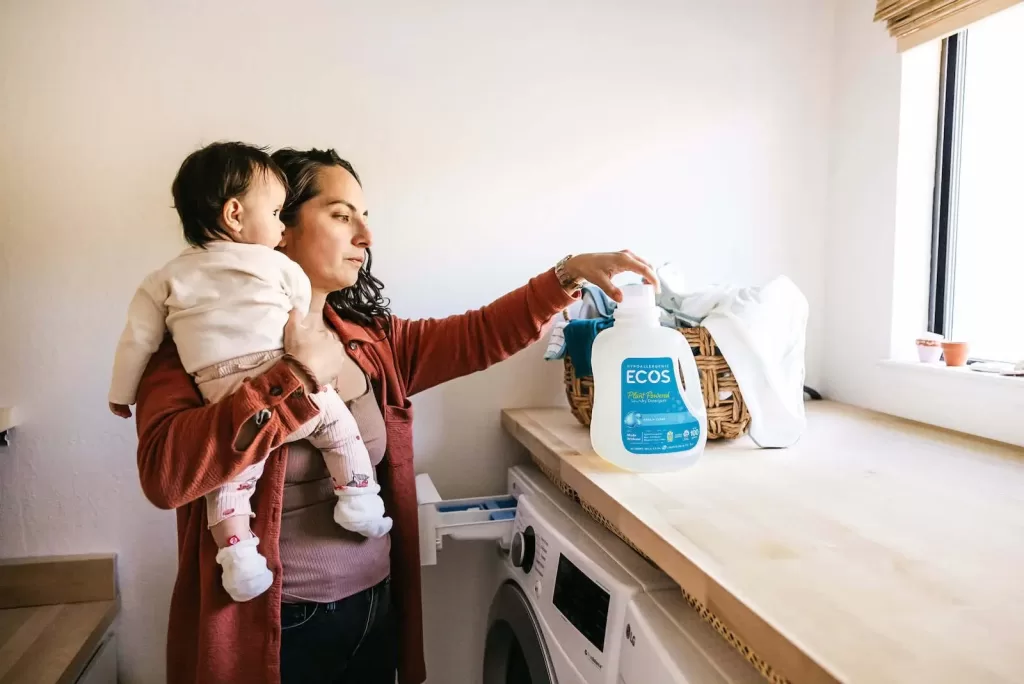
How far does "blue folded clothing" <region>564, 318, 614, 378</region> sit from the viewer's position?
113 centimetres

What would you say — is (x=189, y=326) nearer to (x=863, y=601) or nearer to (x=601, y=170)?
(x=863, y=601)

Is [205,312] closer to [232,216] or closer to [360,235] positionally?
[232,216]

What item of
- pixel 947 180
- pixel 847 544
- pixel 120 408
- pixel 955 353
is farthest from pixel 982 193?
pixel 120 408

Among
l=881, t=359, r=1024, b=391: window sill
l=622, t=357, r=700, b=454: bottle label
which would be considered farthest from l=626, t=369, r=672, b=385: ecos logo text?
l=881, t=359, r=1024, b=391: window sill

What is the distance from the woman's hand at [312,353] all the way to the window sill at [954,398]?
1111 mm

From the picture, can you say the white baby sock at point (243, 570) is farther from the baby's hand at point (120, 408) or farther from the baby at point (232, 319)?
the baby's hand at point (120, 408)

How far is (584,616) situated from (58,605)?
1.05 metres

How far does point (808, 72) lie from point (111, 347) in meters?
1.66

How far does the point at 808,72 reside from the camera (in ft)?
5.05

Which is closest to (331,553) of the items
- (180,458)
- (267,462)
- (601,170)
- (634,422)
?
(267,462)

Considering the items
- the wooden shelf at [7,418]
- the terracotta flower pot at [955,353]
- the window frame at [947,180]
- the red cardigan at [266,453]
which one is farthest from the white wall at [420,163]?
the terracotta flower pot at [955,353]

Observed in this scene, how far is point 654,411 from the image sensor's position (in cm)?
93

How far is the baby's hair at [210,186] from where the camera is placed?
876 millimetres

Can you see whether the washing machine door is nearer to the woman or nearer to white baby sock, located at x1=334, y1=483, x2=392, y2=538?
the woman
